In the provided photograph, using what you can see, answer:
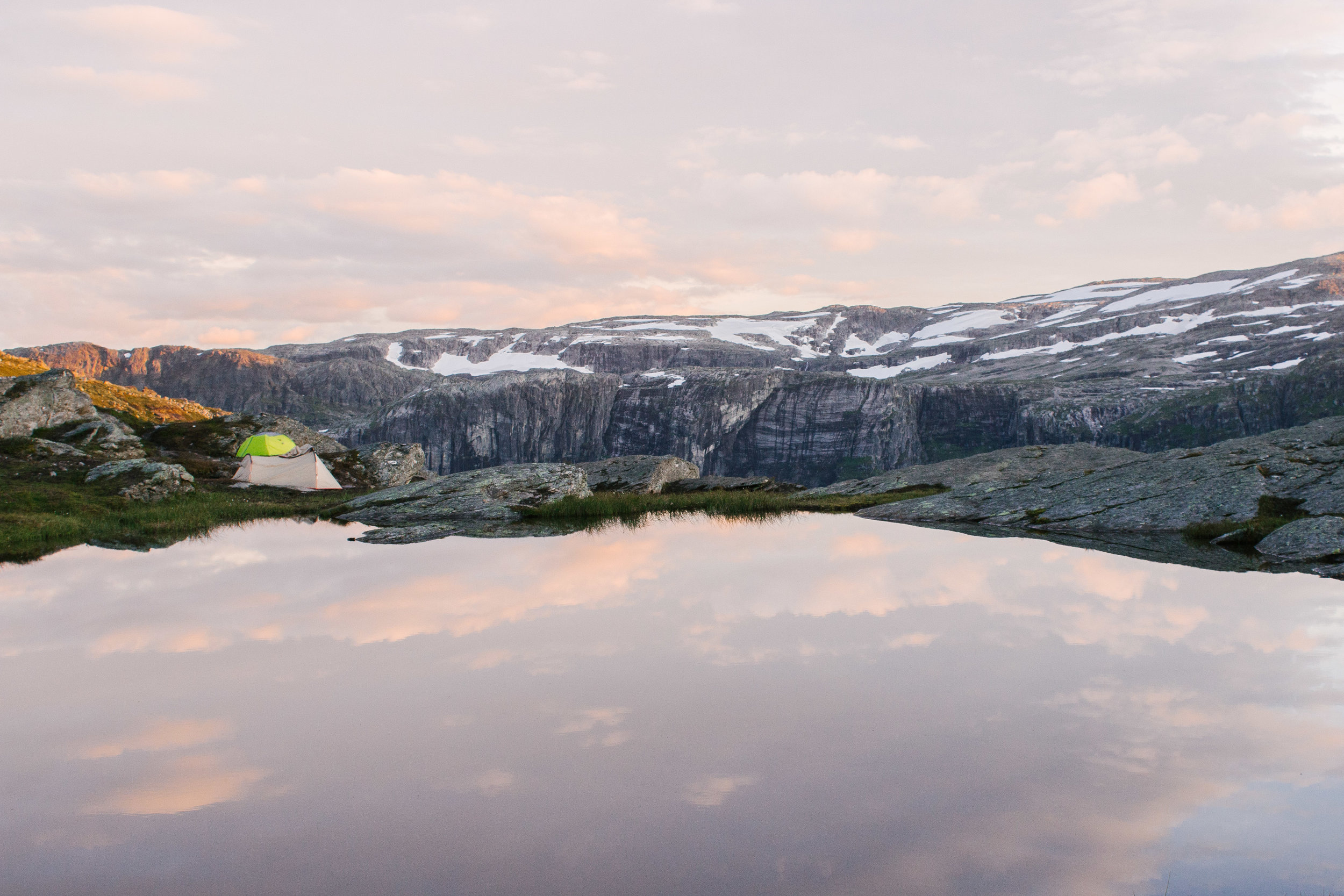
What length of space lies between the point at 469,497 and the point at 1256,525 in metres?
28.4

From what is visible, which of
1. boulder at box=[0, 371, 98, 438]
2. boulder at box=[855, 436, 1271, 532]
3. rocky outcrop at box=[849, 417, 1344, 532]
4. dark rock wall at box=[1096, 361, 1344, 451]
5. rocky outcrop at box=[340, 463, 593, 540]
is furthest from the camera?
dark rock wall at box=[1096, 361, 1344, 451]

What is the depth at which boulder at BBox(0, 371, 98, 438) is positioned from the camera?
1853 inches

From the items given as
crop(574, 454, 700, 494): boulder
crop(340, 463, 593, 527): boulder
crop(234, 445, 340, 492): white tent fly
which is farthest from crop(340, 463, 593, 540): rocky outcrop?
Result: crop(234, 445, 340, 492): white tent fly

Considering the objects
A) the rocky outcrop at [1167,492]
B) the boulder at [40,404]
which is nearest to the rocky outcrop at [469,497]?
the rocky outcrop at [1167,492]

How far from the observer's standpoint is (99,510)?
32031 mm

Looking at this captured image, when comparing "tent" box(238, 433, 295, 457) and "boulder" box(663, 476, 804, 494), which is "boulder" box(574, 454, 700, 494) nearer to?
"boulder" box(663, 476, 804, 494)

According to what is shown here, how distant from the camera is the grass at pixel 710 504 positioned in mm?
32906

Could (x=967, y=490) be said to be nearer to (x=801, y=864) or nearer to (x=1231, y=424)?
(x=801, y=864)

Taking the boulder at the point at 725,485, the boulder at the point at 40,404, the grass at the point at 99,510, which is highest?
the boulder at the point at 40,404

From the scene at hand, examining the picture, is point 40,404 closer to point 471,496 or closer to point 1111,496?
point 471,496

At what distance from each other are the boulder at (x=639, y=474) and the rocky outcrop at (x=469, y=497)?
813 centimetres

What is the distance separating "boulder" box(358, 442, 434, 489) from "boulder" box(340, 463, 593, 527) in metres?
19.9

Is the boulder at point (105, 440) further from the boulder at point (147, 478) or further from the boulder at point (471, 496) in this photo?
the boulder at point (471, 496)

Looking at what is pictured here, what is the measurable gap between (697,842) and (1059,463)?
129ft
